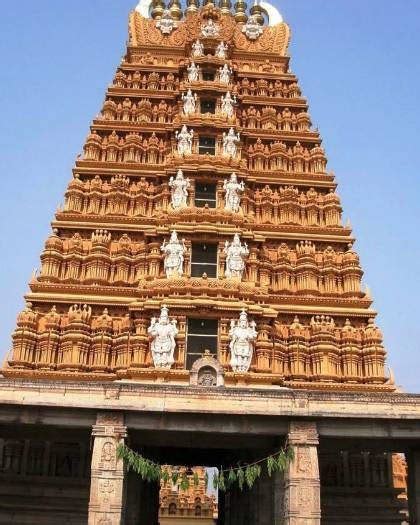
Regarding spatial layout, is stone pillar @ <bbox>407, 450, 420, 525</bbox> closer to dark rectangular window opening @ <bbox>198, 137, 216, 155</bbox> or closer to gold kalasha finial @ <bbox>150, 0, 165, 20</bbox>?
dark rectangular window opening @ <bbox>198, 137, 216, 155</bbox>

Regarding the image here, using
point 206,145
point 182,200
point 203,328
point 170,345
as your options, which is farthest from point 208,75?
point 170,345

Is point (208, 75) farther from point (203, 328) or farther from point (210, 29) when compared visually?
point (203, 328)

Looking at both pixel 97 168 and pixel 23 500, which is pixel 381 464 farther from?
pixel 97 168

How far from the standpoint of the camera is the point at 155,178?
109ft

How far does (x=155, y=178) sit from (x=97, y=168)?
9.67 feet

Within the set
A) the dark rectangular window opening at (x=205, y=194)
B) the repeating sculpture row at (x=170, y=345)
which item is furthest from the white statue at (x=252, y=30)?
the repeating sculpture row at (x=170, y=345)

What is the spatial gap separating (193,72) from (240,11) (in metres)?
13.0

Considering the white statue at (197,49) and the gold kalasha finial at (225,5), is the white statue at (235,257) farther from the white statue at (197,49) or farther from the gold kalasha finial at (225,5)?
the gold kalasha finial at (225,5)

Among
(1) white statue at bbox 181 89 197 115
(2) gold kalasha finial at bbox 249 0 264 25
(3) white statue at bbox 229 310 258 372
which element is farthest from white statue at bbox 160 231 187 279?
(2) gold kalasha finial at bbox 249 0 264 25

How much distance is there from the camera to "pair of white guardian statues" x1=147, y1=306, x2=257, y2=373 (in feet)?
88.5

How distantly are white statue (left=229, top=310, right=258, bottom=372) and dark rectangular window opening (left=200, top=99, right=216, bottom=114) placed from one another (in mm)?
13836

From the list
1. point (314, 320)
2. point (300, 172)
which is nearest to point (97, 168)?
point (300, 172)

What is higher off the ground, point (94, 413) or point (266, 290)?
point (266, 290)

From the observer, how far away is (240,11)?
47.3 meters
